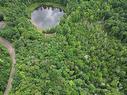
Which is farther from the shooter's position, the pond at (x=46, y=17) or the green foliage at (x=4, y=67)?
the pond at (x=46, y=17)

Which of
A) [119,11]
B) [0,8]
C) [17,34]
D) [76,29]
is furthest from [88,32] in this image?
[0,8]

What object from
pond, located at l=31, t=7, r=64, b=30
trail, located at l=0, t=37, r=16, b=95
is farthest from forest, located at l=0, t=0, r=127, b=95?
pond, located at l=31, t=7, r=64, b=30

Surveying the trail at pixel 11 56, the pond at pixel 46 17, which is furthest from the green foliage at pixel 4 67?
the pond at pixel 46 17

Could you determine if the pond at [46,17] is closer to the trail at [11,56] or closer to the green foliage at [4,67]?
the trail at [11,56]

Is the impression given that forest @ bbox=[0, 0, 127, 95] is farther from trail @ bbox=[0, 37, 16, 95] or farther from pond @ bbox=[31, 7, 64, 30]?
pond @ bbox=[31, 7, 64, 30]

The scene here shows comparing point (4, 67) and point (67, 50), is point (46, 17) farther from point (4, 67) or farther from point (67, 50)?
point (4, 67)

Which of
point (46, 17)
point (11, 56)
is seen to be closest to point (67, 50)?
point (11, 56)
